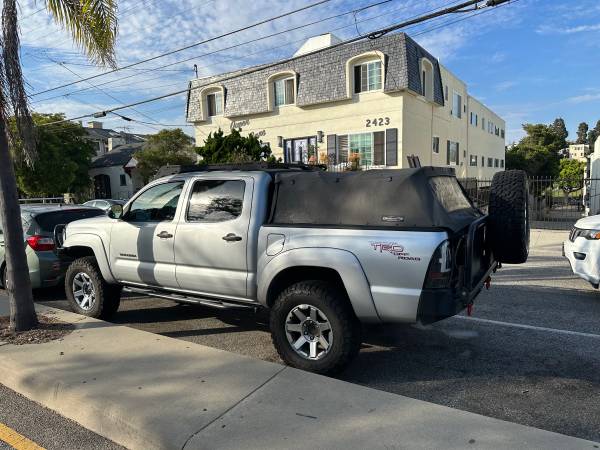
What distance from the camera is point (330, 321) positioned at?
3.96 meters

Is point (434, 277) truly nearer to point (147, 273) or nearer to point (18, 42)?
point (147, 273)

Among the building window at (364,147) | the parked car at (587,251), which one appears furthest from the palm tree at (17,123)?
the building window at (364,147)

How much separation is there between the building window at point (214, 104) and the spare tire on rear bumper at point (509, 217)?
21923 millimetres

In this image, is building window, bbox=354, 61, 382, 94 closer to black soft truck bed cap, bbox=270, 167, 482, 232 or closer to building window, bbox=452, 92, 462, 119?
building window, bbox=452, 92, 462, 119

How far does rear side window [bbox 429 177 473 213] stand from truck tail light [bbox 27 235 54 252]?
594cm

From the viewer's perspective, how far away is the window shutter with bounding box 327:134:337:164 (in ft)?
67.9

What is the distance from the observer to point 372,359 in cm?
461

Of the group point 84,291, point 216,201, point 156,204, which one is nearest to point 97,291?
point 84,291

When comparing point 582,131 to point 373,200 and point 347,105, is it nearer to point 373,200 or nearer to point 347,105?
point 347,105

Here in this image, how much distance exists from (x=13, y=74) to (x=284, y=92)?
58.5 feet

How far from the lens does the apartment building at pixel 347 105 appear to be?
19.0 meters

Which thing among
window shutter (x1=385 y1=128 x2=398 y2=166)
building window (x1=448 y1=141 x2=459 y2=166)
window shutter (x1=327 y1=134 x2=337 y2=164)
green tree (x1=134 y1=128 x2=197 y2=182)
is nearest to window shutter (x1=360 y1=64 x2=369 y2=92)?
window shutter (x1=385 y1=128 x2=398 y2=166)

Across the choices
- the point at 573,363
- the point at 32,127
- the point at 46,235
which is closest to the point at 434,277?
the point at 573,363

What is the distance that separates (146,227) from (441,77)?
21143 millimetres
